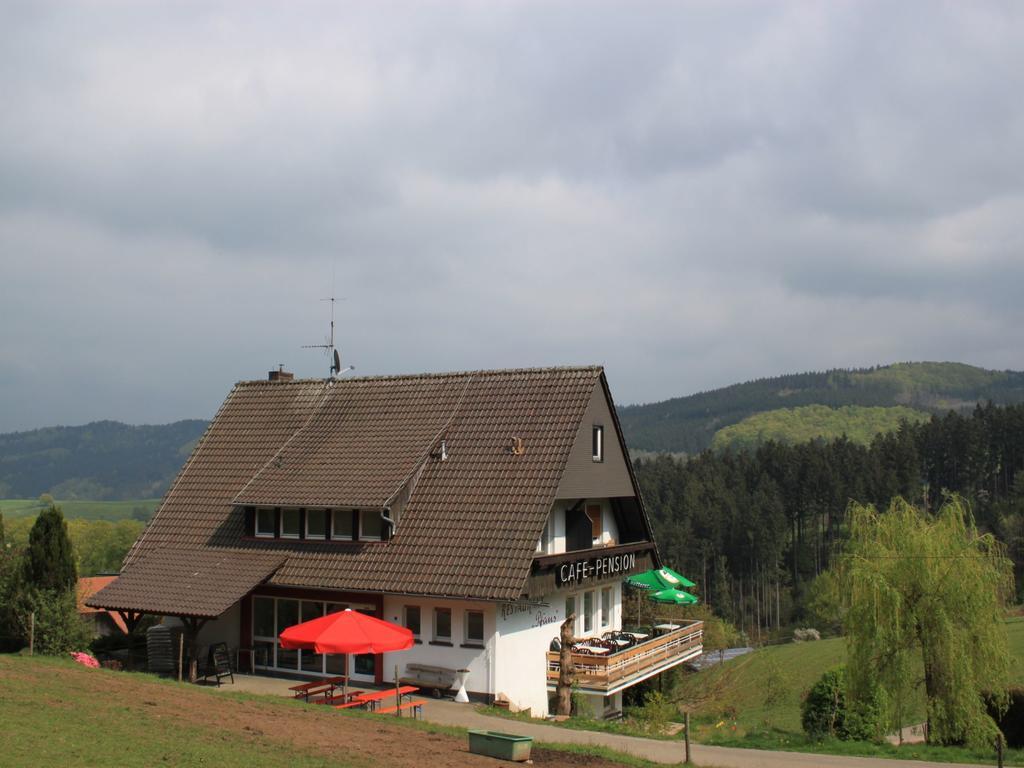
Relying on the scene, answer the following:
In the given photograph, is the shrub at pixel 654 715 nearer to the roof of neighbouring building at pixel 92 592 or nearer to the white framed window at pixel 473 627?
the white framed window at pixel 473 627

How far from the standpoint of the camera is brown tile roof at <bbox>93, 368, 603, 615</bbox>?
2366cm

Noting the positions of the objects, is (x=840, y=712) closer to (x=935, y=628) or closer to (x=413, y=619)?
(x=935, y=628)

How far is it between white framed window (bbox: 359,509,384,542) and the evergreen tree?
25.0ft

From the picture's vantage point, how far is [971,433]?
110750 mm

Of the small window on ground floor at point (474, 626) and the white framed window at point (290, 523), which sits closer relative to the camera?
the small window on ground floor at point (474, 626)

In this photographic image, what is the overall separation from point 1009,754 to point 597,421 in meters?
12.8

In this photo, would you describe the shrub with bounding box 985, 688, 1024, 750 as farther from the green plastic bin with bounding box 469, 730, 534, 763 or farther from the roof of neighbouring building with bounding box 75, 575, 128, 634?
the roof of neighbouring building with bounding box 75, 575, 128, 634

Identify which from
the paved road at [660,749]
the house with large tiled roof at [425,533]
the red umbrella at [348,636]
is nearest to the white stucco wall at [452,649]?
the house with large tiled roof at [425,533]

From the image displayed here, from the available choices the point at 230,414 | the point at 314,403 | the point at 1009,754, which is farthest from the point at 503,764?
the point at 230,414

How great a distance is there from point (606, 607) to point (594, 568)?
11.8ft

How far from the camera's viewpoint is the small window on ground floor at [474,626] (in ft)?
75.6

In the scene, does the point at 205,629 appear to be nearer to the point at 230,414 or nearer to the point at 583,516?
the point at 230,414

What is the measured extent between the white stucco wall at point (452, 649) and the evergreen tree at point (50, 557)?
28.0 feet

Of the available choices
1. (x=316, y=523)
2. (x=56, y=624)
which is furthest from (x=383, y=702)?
(x=56, y=624)
